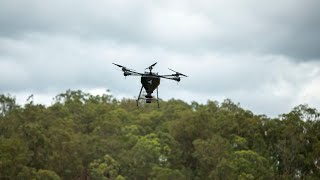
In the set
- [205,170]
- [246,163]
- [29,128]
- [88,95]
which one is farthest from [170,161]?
[88,95]

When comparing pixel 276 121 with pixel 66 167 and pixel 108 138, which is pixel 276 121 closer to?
pixel 108 138

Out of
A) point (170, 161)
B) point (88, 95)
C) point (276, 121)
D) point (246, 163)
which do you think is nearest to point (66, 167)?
point (170, 161)

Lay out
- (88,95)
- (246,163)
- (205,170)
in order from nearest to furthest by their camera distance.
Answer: (246,163) < (205,170) < (88,95)

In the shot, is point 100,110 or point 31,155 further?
point 100,110

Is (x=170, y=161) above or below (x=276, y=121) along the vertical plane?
below

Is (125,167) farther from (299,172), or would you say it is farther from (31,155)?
(299,172)

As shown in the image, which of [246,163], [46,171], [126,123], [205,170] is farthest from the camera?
[126,123]
